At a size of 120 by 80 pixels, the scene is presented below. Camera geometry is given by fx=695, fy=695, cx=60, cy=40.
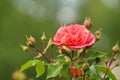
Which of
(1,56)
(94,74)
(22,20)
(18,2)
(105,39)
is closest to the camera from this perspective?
(94,74)

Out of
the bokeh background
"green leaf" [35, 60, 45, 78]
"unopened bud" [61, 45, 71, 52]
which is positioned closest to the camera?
"unopened bud" [61, 45, 71, 52]

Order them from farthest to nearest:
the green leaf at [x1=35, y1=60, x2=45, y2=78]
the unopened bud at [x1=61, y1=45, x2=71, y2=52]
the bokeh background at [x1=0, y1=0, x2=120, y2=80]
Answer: the bokeh background at [x1=0, y1=0, x2=120, y2=80]
the green leaf at [x1=35, y1=60, x2=45, y2=78]
the unopened bud at [x1=61, y1=45, x2=71, y2=52]

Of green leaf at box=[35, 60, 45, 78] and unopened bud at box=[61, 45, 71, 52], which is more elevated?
green leaf at box=[35, 60, 45, 78]

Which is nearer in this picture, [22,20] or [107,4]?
[22,20]

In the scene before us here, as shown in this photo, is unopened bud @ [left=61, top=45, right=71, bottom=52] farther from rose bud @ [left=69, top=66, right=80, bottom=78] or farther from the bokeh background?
the bokeh background

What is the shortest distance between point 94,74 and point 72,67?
0.09 m

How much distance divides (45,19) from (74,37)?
23199mm

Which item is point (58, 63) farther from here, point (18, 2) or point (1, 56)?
point (18, 2)

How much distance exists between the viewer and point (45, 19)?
25.8 meters

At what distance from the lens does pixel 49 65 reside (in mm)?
2594

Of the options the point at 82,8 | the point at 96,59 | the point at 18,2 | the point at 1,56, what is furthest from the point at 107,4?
the point at 96,59

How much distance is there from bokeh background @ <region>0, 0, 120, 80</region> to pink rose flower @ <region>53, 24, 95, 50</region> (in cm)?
1652

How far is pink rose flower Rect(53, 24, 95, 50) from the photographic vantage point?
8.38 ft

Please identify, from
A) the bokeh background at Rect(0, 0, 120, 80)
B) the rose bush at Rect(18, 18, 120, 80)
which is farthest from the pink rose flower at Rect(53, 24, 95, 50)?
the bokeh background at Rect(0, 0, 120, 80)
